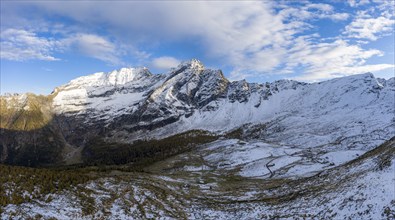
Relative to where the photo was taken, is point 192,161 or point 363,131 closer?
point 192,161

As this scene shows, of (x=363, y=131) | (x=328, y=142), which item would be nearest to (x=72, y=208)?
(x=328, y=142)

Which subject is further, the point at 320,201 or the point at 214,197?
the point at 214,197

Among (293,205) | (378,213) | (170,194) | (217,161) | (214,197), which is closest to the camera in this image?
(378,213)

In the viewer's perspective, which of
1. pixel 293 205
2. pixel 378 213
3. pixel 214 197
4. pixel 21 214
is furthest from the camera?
pixel 214 197

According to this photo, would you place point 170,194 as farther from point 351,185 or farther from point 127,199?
point 351,185

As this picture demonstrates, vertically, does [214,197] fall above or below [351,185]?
below

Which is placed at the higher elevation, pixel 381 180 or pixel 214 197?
pixel 381 180

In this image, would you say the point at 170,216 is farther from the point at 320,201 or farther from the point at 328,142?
the point at 328,142

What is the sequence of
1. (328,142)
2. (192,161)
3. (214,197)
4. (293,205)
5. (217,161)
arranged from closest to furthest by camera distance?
1. (293,205)
2. (214,197)
3. (217,161)
4. (192,161)
5. (328,142)

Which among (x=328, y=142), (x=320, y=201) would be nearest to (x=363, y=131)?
(x=328, y=142)
